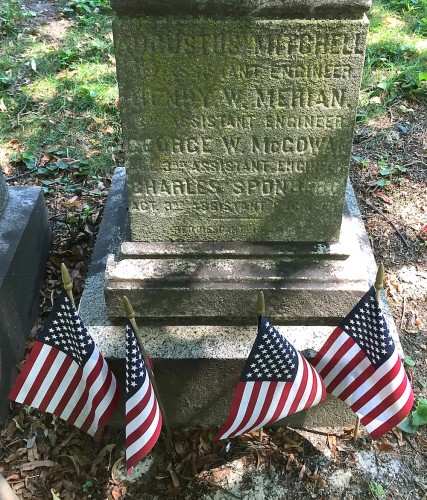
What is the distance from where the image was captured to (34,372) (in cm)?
244

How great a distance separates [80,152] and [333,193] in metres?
3.03

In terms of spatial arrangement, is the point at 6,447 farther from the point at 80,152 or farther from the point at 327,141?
the point at 80,152

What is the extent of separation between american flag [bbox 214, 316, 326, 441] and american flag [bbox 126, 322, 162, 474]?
325 mm

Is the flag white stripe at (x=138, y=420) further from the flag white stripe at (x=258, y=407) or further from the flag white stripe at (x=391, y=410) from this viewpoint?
the flag white stripe at (x=391, y=410)

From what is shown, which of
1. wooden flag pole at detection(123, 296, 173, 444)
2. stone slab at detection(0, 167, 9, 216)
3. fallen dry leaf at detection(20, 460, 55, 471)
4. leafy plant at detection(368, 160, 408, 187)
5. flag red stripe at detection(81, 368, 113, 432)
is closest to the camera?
wooden flag pole at detection(123, 296, 173, 444)

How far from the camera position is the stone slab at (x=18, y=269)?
3.16 m

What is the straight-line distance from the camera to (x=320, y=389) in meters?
2.51

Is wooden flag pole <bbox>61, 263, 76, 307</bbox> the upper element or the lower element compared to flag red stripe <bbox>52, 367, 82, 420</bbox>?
upper

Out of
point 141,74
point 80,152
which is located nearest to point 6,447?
point 141,74

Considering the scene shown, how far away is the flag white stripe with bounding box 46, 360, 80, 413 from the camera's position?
2487 mm

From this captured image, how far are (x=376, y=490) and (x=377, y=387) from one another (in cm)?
62

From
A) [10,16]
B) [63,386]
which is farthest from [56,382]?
[10,16]

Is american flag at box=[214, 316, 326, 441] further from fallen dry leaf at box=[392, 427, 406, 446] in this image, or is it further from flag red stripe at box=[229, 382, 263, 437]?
fallen dry leaf at box=[392, 427, 406, 446]

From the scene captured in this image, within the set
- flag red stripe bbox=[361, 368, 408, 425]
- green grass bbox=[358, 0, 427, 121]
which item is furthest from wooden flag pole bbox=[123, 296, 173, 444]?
green grass bbox=[358, 0, 427, 121]
